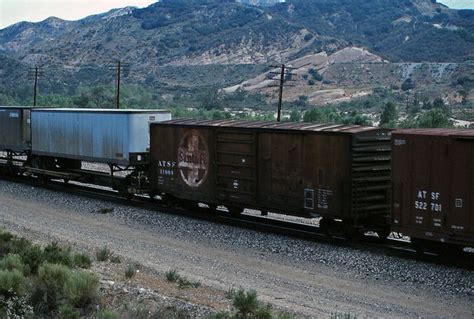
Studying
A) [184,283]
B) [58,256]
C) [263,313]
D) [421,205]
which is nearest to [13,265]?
[58,256]

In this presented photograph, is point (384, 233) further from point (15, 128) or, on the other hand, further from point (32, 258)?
point (15, 128)

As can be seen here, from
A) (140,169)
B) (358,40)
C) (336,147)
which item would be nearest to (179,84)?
(358,40)

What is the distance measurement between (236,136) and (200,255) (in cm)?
464

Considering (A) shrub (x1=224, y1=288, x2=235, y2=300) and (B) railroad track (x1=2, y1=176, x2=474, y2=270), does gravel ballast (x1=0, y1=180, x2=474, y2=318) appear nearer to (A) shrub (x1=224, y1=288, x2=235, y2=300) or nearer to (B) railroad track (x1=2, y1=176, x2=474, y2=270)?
(B) railroad track (x1=2, y1=176, x2=474, y2=270)

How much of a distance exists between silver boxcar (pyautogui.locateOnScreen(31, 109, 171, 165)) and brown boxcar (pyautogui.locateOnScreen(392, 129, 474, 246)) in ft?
37.5

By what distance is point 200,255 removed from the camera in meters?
16.9

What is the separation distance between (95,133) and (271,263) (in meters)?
12.4

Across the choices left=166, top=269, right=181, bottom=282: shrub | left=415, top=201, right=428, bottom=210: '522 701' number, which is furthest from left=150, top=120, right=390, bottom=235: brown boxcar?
left=166, top=269, right=181, bottom=282: shrub

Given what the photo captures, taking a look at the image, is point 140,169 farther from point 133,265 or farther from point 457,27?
point 457,27

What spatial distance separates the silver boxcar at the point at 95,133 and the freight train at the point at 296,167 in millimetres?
42

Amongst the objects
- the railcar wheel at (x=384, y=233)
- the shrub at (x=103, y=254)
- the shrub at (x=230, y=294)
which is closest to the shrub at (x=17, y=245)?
the shrub at (x=103, y=254)

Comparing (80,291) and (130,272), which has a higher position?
(80,291)

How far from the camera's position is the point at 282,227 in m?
19.5

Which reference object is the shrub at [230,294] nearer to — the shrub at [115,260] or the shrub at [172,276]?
the shrub at [172,276]
